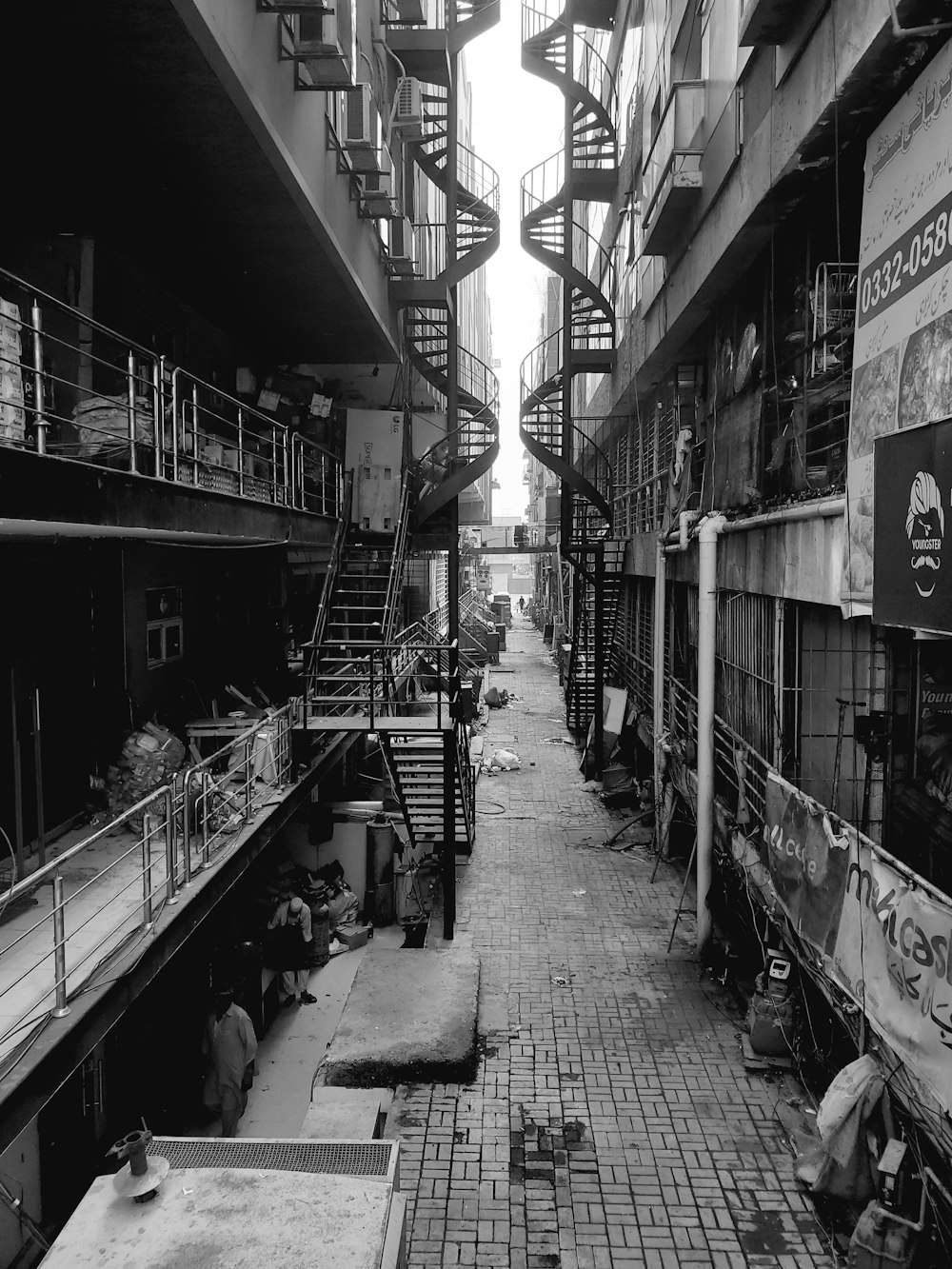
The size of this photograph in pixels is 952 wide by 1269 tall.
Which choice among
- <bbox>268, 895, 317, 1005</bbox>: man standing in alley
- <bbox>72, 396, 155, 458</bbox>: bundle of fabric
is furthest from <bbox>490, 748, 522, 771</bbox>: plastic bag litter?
<bbox>72, 396, 155, 458</bbox>: bundle of fabric

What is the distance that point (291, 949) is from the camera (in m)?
10.9

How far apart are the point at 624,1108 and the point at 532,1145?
1018 mm

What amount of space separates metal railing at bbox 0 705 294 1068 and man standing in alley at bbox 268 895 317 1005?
1.93 m

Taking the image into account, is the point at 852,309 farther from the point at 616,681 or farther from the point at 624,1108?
the point at 616,681

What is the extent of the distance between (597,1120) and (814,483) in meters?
6.63

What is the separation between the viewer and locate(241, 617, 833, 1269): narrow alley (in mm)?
6406

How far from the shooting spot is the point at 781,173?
788cm

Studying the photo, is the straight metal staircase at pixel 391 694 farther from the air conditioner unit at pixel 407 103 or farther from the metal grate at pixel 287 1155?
the metal grate at pixel 287 1155

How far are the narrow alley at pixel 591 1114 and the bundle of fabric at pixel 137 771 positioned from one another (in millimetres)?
3387

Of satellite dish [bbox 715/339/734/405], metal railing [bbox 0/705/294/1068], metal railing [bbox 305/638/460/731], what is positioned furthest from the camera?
satellite dish [bbox 715/339/734/405]

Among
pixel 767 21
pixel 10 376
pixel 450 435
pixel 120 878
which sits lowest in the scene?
pixel 120 878

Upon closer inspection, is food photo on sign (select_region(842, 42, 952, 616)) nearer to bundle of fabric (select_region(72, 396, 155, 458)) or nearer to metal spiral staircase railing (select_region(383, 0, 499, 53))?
bundle of fabric (select_region(72, 396, 155, 458))

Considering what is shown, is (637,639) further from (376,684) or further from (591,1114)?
(591,1114)

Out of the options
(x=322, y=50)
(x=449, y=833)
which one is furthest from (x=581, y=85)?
(x=449, y=833)
